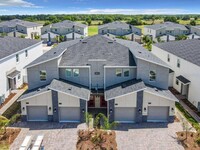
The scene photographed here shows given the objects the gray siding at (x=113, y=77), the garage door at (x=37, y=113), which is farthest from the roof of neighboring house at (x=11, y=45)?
the gray siding at (x=113, y=77)

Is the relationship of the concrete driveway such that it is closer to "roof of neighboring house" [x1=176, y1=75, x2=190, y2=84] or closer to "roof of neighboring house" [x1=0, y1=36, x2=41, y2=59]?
"roof of neighboring house" [x1=176, y1=75, x2=190, y2=84]

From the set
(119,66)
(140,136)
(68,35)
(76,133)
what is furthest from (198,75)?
(68,35)

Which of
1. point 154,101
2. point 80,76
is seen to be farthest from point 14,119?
point 154,101

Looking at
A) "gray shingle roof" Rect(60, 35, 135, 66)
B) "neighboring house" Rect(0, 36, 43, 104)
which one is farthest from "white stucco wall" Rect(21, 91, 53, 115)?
"neighboring house" Rect(0, 36, 43, 104)

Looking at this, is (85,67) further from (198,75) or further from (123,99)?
(198,75)

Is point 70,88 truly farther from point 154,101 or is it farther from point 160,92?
point 160,92

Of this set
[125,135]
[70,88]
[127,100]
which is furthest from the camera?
[70,88]
